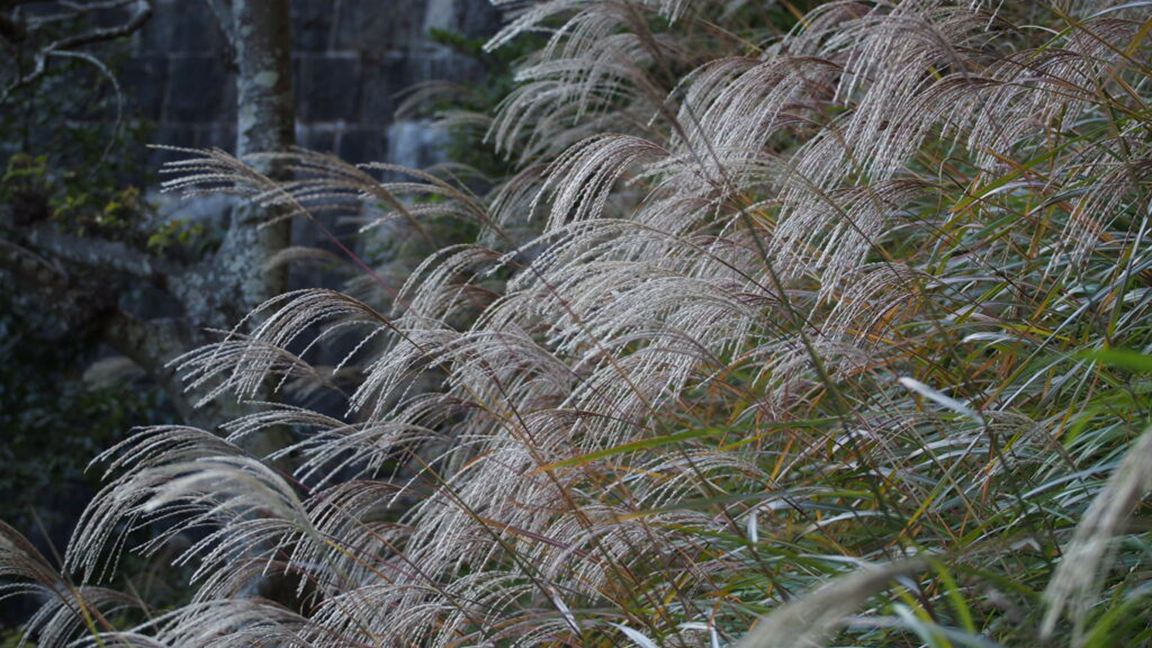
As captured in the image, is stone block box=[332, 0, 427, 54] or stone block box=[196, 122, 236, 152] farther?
stone block box=[196, 122, 236, 152]

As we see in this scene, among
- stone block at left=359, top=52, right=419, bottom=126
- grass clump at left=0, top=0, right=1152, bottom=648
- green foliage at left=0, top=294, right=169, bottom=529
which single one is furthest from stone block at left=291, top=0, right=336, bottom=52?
grass clump at left=0, top=0, right=1152, bottom=648

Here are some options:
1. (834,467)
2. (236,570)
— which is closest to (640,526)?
(834,467)

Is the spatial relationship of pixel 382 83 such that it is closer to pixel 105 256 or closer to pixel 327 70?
pixel 327 70

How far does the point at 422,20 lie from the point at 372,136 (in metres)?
0.81

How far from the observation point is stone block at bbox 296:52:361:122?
263 inches

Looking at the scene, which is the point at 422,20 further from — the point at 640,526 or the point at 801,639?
the point at 801,639

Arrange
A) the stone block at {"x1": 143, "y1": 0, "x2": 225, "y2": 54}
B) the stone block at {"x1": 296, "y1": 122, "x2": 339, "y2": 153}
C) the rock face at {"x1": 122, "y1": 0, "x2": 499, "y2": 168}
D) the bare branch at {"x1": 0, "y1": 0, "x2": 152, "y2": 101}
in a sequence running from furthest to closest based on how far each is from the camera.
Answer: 1. the stone block at {"x1": 143, "y1": 0, "x2": 225, "y2": 54}
2. the stone block at {"x1": 296, "y1": 122, "x2": 339, "y2": 153}
3. the rock face at {"x1": 122, "y1": 0, "x2": 499, "y2": 168}
4. the bare branch at {"x1": 0, "y1": 0, "x2": 152, "y2": 101}

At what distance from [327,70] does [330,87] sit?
11 centimetres

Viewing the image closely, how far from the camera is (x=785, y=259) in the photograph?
1.82 m

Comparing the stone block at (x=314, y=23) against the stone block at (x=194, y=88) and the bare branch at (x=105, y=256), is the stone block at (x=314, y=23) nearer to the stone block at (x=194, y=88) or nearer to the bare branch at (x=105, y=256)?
the stone block at (x=194, y=88)

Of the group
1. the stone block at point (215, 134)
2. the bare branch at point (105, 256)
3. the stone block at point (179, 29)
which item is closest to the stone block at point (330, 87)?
the stone block at point (215, 134)

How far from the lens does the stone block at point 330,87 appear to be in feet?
21.9

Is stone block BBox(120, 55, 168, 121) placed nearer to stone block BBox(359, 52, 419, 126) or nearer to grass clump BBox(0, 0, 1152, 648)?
stone block BBox(359, 52, 419, 126)

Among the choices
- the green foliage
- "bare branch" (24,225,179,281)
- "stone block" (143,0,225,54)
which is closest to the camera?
"bare branch" (24,225,179,281)
